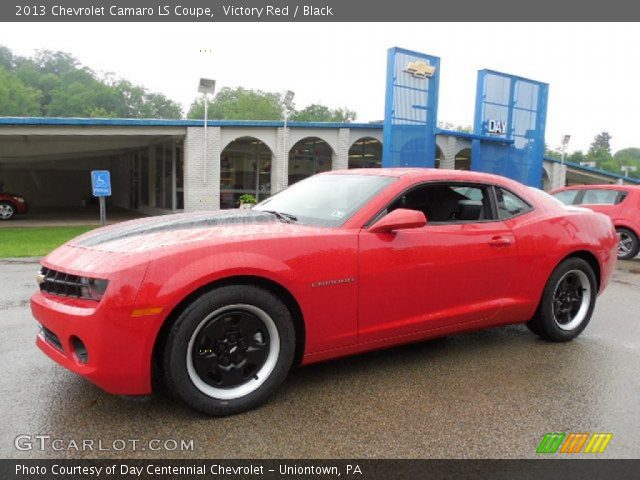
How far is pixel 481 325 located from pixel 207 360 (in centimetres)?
219

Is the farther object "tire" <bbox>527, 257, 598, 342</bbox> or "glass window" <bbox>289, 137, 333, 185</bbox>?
"glass window" <bbox>289, 137, 333, 185</bbox>

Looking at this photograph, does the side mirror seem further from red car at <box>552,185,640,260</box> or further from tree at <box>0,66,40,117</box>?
tree at <box>0,66,40,117</box>

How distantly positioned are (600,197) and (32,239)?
13005 millimetres

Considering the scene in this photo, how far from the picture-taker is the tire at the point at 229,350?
8.80 feet

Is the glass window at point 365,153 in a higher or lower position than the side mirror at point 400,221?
higher

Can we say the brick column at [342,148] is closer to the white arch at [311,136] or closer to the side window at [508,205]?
the white arch at [311,136]

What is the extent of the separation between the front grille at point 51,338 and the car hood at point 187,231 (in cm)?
54

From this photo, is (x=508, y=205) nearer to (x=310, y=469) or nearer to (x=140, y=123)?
(x=310, y=469)

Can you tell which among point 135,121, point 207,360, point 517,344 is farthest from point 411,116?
point 207,360

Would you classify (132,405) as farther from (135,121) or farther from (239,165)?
(239,165)

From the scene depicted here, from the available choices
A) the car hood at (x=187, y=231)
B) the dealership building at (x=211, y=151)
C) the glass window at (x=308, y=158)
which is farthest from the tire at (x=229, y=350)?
the glass window at (x=308, y=158)

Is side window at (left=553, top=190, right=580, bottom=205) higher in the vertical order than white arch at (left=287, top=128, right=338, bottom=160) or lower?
lower

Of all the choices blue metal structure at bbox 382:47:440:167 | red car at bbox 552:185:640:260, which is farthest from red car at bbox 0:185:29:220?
red car at bbox 552:185:640:260

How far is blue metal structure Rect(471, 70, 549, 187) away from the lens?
16.9 m
